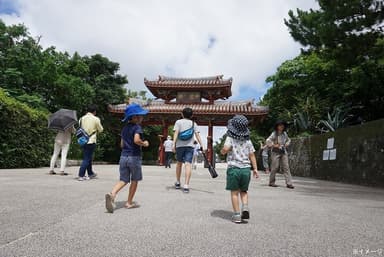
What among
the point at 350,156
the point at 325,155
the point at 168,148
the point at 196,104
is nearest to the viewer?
the point at 350,156

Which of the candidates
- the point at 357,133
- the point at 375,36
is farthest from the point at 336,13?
the point at 357,133

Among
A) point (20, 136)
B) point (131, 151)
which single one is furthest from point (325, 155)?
point (20, 136)

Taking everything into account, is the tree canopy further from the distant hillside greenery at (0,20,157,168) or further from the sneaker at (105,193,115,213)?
the sneaker at (105,193,115,213)

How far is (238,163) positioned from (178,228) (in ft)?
3.66

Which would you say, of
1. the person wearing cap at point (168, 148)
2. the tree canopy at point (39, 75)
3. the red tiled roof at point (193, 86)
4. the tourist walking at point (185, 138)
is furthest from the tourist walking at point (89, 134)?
the red tiled roof at point (193, 86)

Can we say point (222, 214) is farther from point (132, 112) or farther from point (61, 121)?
point (61, 121)

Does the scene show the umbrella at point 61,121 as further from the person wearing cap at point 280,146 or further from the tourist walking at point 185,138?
the person wearing cap at point 280,146

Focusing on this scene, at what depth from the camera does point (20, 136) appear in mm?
10836

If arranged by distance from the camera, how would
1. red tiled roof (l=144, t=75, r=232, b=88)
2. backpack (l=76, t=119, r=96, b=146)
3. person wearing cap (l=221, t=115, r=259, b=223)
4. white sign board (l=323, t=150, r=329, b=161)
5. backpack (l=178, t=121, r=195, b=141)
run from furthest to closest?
red tiled roof (l=144, t=75, r=232, b=88), white sign board (l=323, t=150, r=329, b=161), backpack (l=76, t=119, r=96, b=146), backpack (l=178, t=121, r=195, b=141), person wearing cap (l=221, t=115, r=259, b=223)

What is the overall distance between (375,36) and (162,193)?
24.6 ft

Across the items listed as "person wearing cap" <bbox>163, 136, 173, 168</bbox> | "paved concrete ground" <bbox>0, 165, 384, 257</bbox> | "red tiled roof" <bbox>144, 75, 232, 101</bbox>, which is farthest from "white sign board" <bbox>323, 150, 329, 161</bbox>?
"red tiled roof" <bbox>144, 75, 232, 101</bbox>

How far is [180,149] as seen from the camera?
20.0ft

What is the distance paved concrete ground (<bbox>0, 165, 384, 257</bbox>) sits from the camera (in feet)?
8.29

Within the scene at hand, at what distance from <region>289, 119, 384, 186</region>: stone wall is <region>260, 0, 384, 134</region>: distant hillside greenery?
1953 mm
